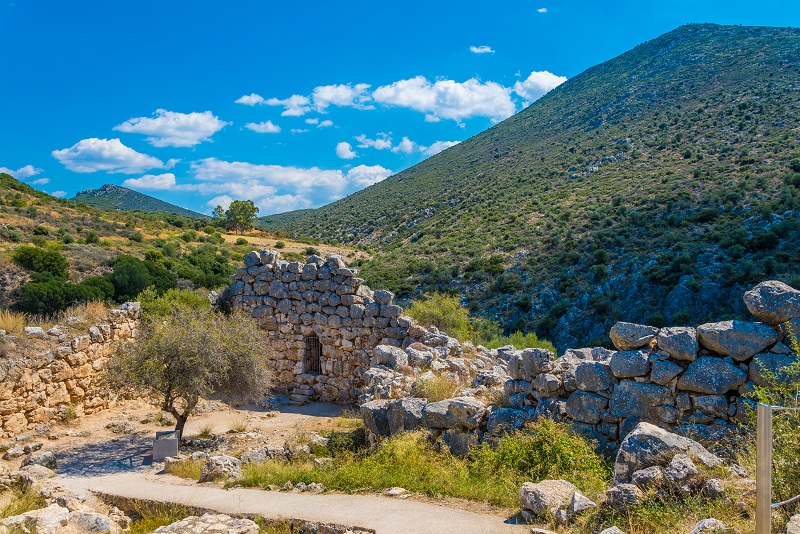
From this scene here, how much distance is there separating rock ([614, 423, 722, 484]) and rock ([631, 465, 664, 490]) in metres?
0.26

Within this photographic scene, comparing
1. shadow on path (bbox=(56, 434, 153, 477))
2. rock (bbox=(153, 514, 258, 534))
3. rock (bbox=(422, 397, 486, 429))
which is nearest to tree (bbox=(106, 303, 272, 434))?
shadow on path (bbox=(56, 434, 153, 477))

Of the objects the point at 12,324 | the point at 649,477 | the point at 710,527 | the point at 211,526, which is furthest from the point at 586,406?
the point at 12,324

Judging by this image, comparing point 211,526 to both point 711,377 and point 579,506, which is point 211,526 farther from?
point 711,377

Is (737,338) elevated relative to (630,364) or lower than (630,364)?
elevated

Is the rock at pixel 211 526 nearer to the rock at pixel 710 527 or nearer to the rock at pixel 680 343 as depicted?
the rock at pixel 710 527

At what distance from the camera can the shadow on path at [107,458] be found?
9.49 metres

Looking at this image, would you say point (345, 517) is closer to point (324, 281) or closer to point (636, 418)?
point (636, 418)

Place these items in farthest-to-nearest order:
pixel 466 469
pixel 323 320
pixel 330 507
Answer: pixel 323 320, pixel 466 469, pixel 330 507

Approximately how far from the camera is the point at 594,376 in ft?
25.3

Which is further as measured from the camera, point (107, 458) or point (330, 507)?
point (107, 458)

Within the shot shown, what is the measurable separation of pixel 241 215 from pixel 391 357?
164ft

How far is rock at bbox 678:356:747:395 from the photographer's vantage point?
6727 mm

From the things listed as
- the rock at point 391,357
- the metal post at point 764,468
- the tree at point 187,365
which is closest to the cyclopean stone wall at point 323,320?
the rock at point 391,357

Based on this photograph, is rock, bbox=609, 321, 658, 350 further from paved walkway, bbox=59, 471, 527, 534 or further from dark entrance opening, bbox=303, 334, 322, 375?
dark entrance opening, bbox=303, 334, 322, 375
